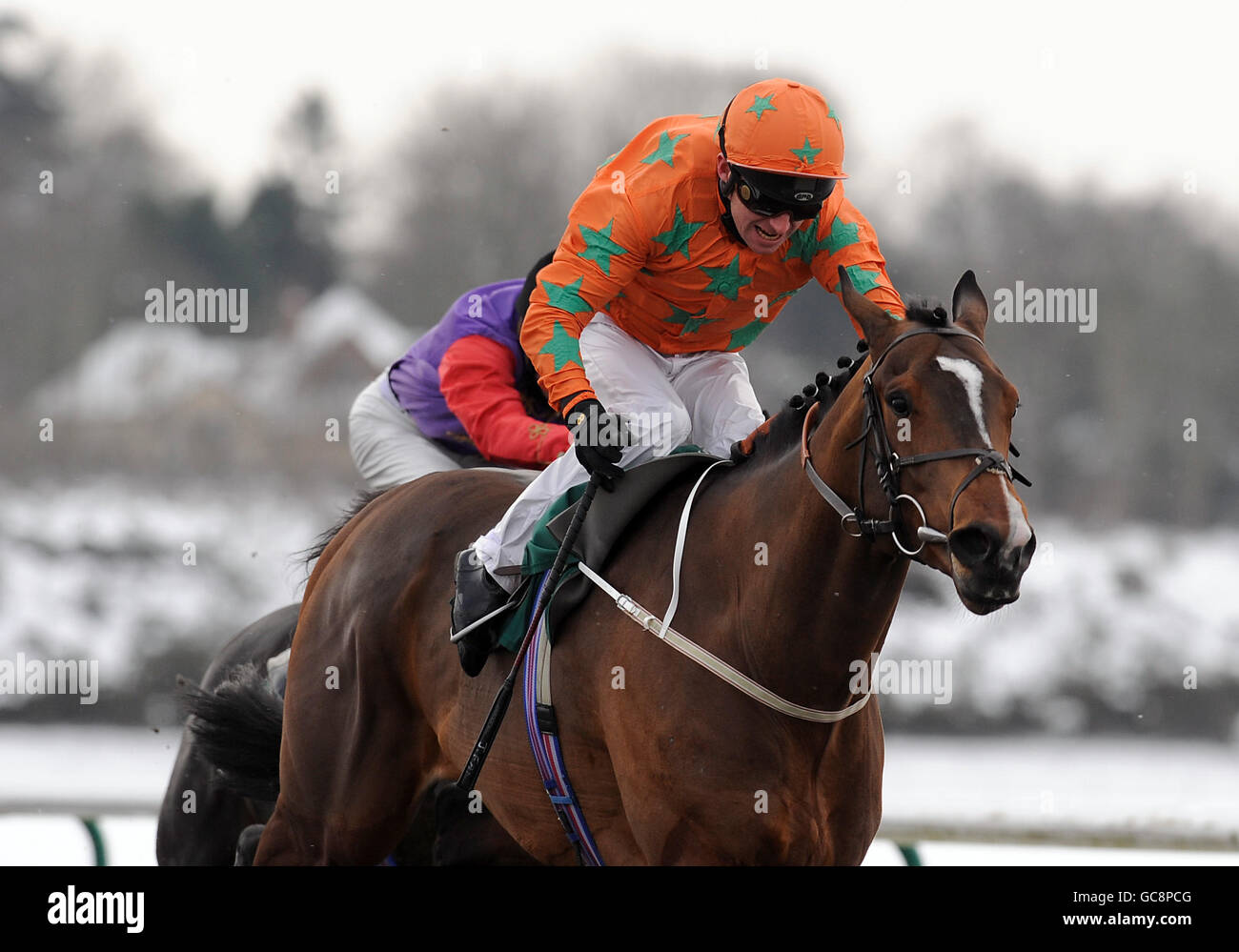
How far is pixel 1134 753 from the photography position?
7.87 meters

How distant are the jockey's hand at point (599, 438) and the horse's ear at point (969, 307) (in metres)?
0.78

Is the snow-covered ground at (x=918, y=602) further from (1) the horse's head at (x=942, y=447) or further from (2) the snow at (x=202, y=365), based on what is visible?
(1) the horse's head at (x=942, y=447)

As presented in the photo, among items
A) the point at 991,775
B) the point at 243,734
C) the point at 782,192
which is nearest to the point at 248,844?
the point at 243,734

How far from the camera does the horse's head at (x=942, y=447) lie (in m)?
2.29

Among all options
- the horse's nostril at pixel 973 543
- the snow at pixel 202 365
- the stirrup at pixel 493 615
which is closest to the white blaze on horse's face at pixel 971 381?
the horse's nostril at pixel 973 543

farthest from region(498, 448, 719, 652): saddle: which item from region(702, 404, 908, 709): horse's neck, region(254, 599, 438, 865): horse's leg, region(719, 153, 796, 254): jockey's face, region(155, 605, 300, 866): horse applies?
region(155, 605, 300, 866): horse

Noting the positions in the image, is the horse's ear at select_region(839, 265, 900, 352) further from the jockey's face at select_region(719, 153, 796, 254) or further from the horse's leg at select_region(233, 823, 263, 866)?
the horse's leg at select_region(233, 823, 263, 866)

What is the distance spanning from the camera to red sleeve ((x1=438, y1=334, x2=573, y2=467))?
4.51 meters

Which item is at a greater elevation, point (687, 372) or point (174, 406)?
point (687, 372)

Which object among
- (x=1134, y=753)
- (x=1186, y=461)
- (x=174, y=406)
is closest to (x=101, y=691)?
(x=174, y=406)

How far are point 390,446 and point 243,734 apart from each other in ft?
3.89

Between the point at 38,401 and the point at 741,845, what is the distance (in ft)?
25.2
